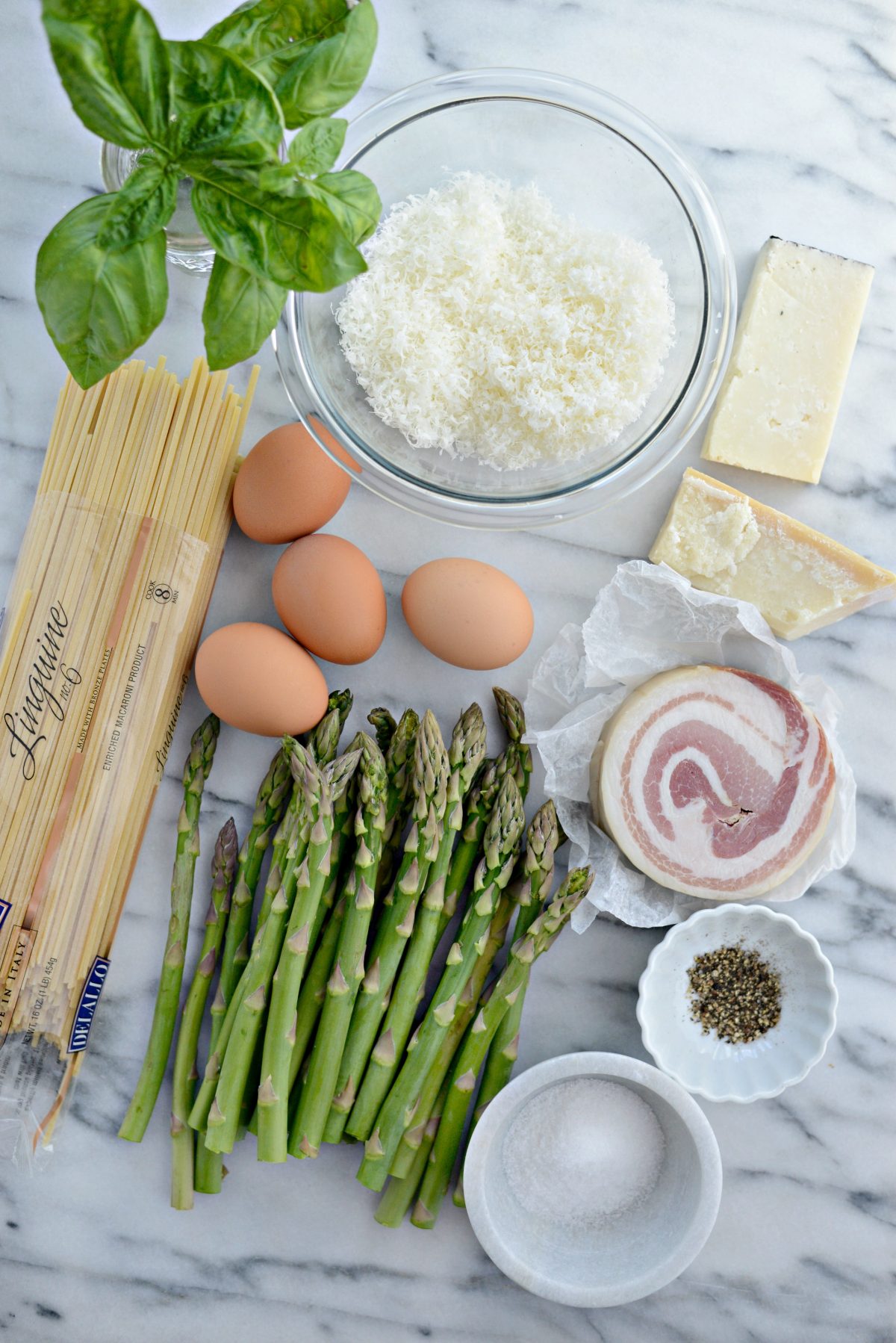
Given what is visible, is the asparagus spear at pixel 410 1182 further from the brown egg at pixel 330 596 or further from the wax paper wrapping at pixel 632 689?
the brown egg at pixel 330 596

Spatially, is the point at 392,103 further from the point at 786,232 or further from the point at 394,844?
the point at 394,844

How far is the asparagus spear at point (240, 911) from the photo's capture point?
142 centimetres

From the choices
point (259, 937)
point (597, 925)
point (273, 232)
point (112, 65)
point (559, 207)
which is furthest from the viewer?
point (597, 925)

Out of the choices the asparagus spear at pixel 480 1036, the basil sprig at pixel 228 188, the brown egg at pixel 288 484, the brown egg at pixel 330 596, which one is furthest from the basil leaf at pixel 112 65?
the asparagus spear at pixel 480 1036

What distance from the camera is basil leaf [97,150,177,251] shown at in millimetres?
920

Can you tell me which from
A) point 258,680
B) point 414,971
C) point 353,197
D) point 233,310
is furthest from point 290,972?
point 353,197

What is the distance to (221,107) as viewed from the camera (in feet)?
2.77

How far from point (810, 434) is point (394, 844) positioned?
83 centimetres

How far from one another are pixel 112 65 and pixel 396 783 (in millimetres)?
924

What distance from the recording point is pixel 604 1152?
1389 millimetres

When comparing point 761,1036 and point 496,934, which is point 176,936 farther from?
point 761,1036

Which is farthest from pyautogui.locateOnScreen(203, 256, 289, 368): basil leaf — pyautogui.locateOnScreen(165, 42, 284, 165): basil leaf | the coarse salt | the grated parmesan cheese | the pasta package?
the coarse salt

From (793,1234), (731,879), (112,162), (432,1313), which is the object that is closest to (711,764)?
(731,879)

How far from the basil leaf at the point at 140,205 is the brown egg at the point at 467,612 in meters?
0.56
